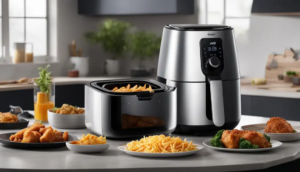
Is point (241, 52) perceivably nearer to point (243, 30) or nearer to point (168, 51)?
point (243, 30)

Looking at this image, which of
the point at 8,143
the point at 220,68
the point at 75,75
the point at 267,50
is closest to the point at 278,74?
the point at 267,50

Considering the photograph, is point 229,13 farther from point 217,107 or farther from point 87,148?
point 87,148

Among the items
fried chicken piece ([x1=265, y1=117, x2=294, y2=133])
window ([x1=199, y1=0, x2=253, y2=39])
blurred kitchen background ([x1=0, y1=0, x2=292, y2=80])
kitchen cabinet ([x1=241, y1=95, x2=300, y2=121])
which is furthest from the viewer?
window ([x1=199, y1=0, x2=253, y2=39])

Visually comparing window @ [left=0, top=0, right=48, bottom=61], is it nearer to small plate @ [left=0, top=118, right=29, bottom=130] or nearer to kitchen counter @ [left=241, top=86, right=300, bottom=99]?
kitchen counter @ [left=241, top=86, right=300, bottom=99]

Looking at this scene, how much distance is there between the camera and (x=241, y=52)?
5.00m

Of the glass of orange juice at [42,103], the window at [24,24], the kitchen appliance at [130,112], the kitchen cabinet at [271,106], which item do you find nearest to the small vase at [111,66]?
the window at [24,24]

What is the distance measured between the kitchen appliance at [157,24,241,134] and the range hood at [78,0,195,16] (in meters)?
2.82

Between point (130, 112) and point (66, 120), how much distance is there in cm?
42

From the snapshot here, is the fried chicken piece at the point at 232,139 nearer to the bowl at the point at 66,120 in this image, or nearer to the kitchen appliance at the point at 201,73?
the kitchen appliance at the point at 201,73

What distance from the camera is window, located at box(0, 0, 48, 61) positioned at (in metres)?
4.92

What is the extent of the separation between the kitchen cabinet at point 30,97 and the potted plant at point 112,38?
2.57ft

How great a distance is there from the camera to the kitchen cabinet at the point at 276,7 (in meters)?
4.11

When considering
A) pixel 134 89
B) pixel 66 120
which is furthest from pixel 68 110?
pixel 134 89

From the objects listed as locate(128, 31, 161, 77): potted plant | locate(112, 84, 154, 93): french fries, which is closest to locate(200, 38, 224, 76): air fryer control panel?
locate(112, 84, 154, 93): french fries
